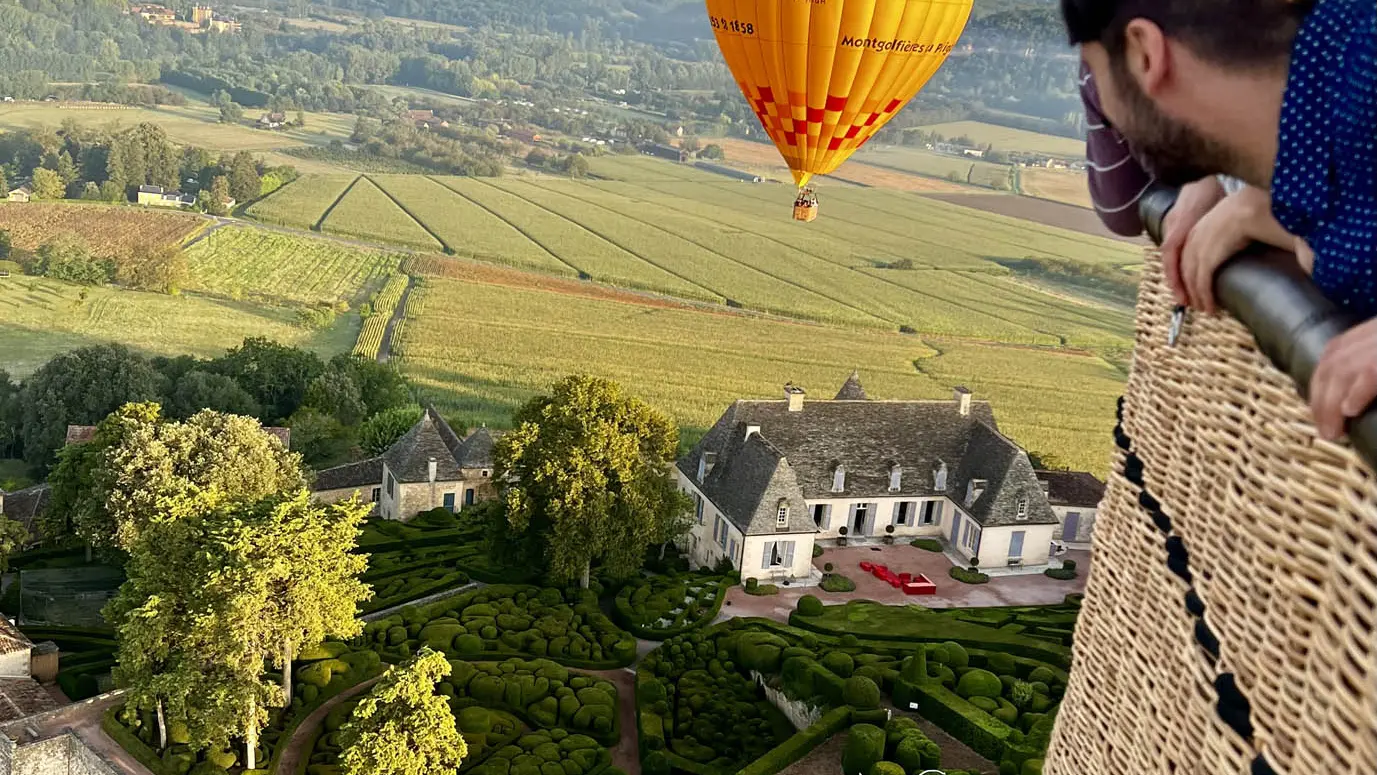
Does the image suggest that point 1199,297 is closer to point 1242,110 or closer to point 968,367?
point 1242,110

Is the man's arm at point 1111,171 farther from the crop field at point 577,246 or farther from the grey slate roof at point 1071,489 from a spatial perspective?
the crop field at point 577,246

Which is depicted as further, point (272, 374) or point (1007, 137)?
point (1007, 137)

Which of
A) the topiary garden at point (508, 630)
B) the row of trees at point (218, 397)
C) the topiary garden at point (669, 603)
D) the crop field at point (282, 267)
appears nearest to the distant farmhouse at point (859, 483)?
the topiary garden at point (669, 603)

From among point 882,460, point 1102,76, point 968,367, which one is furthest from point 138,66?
point 1102,76

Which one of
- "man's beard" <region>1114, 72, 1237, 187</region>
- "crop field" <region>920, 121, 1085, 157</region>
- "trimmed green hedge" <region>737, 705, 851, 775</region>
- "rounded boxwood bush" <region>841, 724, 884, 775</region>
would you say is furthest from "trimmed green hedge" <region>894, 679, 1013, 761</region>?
"crop field" <region>920, 121, 1085, 157</region>

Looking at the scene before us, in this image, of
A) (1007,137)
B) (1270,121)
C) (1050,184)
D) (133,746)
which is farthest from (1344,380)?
(1007,137)

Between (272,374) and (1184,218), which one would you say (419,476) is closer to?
(272,374)
